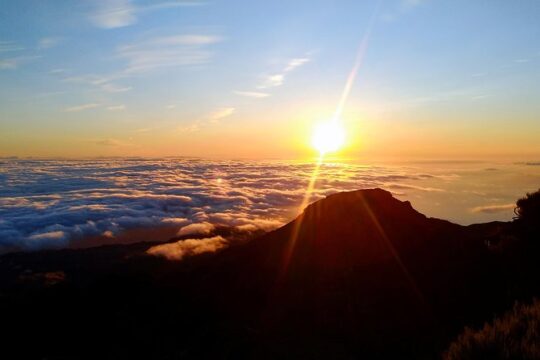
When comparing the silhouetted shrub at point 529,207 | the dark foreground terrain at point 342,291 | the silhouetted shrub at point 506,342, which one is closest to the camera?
the silhouetted shrub at point 506,342

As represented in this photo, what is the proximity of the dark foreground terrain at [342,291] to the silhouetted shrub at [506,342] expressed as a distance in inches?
156

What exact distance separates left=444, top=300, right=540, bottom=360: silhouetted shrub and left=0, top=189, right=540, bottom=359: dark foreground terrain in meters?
3.96

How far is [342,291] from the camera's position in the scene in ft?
73.3

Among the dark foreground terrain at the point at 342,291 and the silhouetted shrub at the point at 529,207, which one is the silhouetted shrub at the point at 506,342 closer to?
the dark foreground terrain at the point at 342,291

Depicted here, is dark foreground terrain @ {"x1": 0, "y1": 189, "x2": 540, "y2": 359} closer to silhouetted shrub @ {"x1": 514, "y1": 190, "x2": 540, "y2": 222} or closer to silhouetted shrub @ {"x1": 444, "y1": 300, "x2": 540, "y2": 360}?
silhouetted shrub @ {"x1": 514, "y1": 190, "x2": 540, "y2": 222}

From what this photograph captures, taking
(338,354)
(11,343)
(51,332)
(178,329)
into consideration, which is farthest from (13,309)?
(338,354)

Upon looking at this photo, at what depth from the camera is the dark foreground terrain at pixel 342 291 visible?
17578 mm

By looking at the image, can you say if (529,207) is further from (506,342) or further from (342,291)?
(506,342)

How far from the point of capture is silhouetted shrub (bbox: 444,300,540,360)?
271 inches

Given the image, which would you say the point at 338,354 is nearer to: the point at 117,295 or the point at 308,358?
the point at 308,358

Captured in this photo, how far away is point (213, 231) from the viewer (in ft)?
530

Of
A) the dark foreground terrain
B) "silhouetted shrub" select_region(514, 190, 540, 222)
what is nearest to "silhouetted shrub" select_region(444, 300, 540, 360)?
the dark foreground terrain

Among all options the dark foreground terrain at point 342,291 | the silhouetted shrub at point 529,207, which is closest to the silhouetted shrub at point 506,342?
the dark foreground terrain at point 342,291

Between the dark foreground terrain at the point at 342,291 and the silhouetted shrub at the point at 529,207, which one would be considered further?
the silhouetted shrub at the point at 529,207
